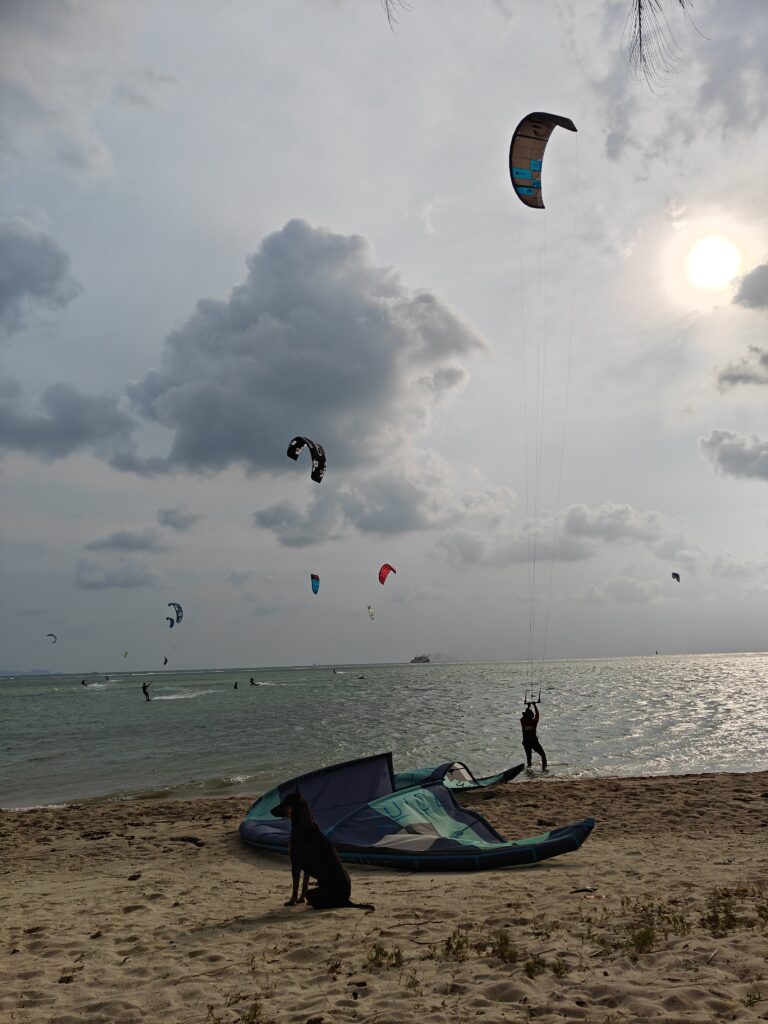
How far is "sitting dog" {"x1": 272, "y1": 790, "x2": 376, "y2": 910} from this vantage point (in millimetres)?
6742

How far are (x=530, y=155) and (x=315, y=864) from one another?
40.7 feet

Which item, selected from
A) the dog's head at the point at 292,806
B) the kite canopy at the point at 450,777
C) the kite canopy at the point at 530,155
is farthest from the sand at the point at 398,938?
the kite canopy at the point at 530,155

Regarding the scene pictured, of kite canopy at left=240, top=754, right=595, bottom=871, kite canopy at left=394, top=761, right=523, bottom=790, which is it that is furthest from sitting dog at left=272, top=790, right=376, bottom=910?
kite canopy at left=394, top=761, right=523, bottom=790

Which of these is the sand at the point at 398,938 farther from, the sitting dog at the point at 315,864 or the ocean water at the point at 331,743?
the ocean water at the point at 331,743

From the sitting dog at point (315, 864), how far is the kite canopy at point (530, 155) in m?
11.0

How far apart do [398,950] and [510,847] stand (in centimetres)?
378

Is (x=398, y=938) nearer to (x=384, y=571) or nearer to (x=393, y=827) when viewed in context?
(x=393, y=827)

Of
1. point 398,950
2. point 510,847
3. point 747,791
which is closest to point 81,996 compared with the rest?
point 398,950

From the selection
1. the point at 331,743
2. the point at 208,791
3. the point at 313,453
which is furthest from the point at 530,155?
the point at 331,743

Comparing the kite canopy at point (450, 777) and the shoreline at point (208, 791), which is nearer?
the kite canopy at point (450, 777)

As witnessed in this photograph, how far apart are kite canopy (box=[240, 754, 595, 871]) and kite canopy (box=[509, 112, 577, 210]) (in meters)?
10.4

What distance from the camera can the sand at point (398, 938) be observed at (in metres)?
4.26

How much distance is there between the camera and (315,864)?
6.84m

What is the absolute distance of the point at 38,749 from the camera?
84.4ft
